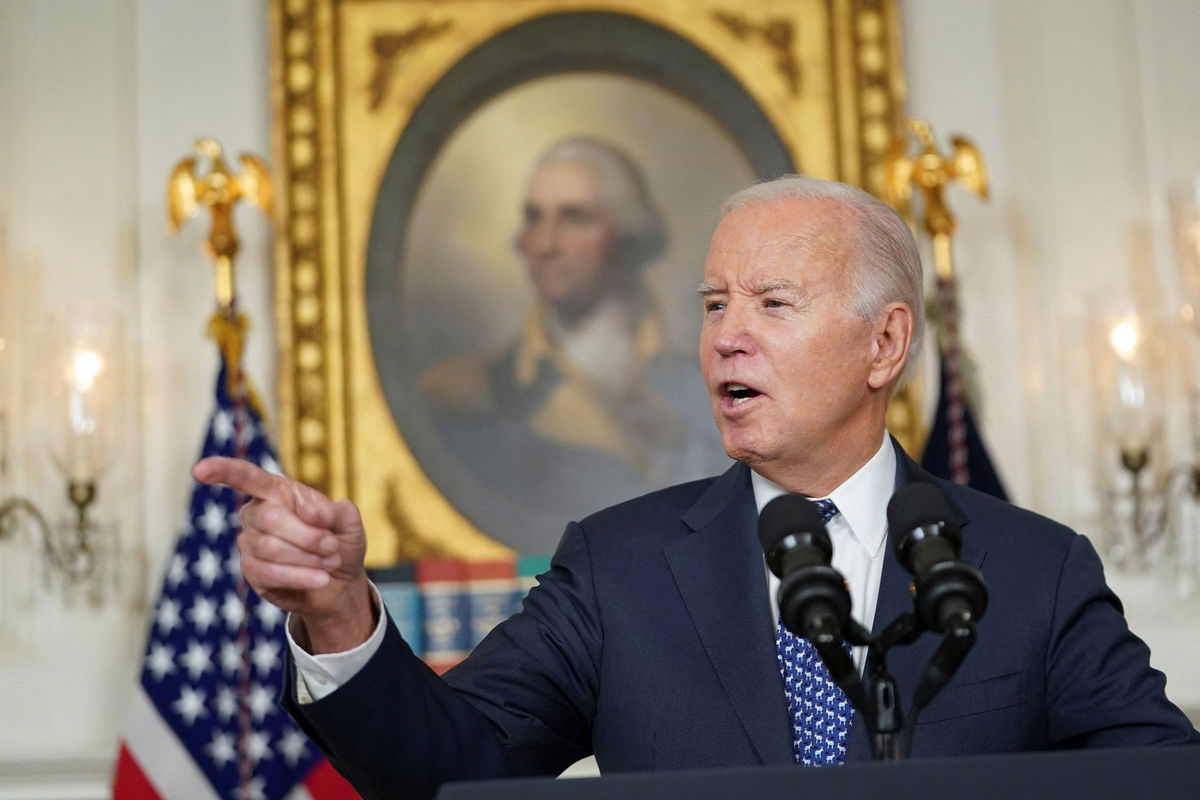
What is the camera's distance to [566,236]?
17.5 ft

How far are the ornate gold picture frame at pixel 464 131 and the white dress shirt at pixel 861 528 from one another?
2.65 m

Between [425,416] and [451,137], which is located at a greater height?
[451,137]

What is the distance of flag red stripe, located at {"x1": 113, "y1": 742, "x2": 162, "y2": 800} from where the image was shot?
460 centimetres

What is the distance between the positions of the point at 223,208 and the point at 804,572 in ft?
12.1

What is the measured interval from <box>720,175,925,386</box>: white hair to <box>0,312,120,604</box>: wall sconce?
9.88ft

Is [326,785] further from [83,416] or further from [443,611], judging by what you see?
[83,416]

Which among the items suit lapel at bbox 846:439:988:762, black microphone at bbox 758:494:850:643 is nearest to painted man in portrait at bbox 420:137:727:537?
suit lapel at bbox 846:439:988:762

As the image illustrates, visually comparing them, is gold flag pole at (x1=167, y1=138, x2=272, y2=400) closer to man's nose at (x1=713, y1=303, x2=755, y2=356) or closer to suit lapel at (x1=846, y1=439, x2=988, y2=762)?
man's nose at (x1=713, y1=303, x2=755, y2=356)

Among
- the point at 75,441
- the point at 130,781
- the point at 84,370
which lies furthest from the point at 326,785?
the point at 84,370

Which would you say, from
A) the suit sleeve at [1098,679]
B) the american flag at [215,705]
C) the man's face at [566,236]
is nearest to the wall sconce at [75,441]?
the american flag at [215,705]

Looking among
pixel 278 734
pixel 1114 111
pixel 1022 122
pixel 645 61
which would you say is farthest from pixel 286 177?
pixel 1114 111

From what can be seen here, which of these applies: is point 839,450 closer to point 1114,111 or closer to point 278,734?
point 278,734

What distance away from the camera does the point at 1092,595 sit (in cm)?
237

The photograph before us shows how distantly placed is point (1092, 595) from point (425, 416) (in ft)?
10.4
